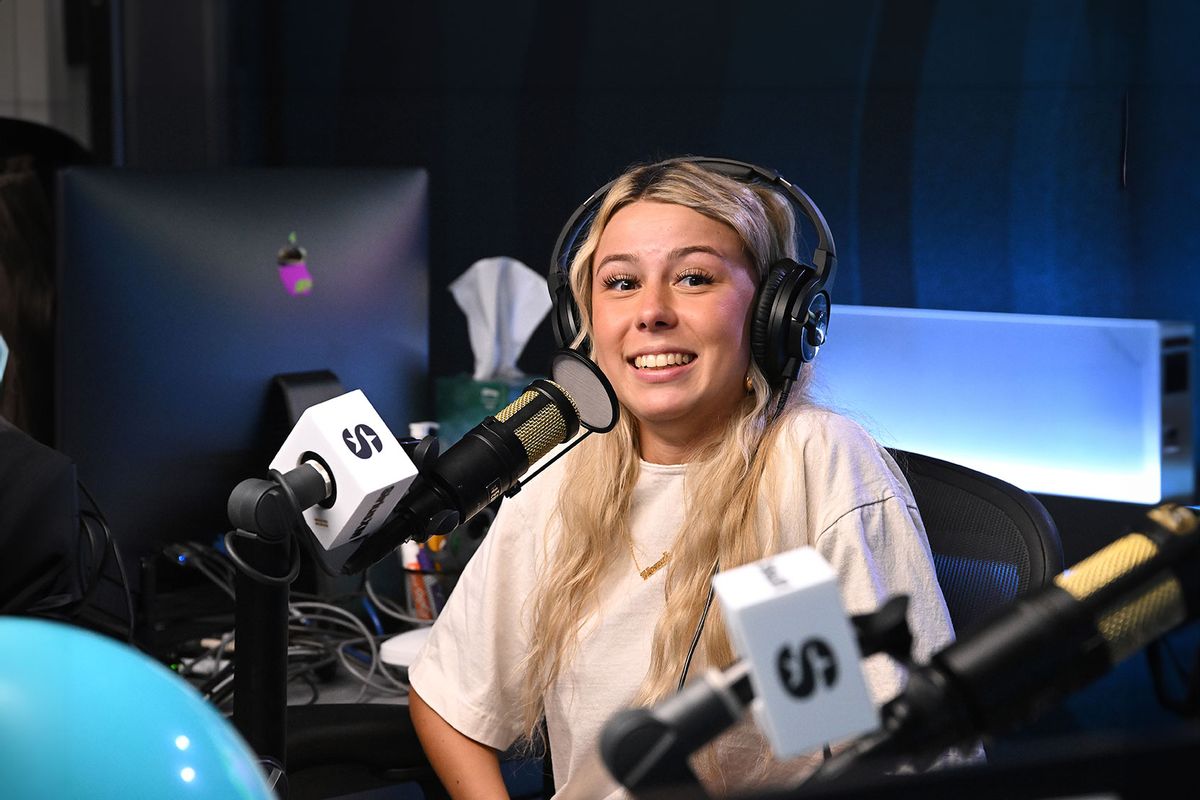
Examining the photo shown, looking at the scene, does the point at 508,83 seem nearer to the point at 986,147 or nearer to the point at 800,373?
the point at 986,147

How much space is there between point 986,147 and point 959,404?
46 cm

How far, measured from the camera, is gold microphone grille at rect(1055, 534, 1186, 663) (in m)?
0.59

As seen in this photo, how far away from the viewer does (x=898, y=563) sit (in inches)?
50.9

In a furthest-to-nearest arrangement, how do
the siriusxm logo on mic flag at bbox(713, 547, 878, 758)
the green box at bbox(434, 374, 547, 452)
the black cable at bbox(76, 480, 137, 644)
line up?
1. the green box at bbox(434, 374, 547, 452)
2. the black cable at bbox(76, 480, 137, 644)
3. the siriusxm logo on mic flag at bbox(713, 547, 878, 758)

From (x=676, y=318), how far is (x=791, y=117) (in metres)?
1.28

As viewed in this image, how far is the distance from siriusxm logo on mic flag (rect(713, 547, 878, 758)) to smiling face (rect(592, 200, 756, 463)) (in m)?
0.81

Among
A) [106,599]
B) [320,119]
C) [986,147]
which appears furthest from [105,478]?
[320,119]

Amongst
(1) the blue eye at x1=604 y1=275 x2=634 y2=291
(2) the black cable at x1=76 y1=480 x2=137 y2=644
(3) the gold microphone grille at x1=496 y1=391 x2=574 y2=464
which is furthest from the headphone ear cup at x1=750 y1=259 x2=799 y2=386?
(2) the black cable at x1=76 y1=480 x2=137 y2=644

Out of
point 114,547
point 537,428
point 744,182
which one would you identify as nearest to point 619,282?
point 744,182

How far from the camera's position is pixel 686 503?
140 cm

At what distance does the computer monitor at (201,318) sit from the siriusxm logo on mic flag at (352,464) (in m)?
0.67

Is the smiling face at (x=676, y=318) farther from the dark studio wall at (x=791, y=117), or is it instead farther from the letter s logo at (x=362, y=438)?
the dark studio wall at (x=791, y=117)

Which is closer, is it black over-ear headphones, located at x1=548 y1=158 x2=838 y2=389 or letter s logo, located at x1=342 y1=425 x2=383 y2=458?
letter s logo, located at x1=342 y1=425 x2=383 y2=458

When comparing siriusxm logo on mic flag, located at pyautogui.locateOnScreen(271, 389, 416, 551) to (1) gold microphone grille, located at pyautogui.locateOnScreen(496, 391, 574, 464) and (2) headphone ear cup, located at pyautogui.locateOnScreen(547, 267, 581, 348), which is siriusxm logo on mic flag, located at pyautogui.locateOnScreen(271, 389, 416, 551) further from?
(2) headphone ear cup, located at pyautogui.locateOnScreen(547, 267, 581, 348)
